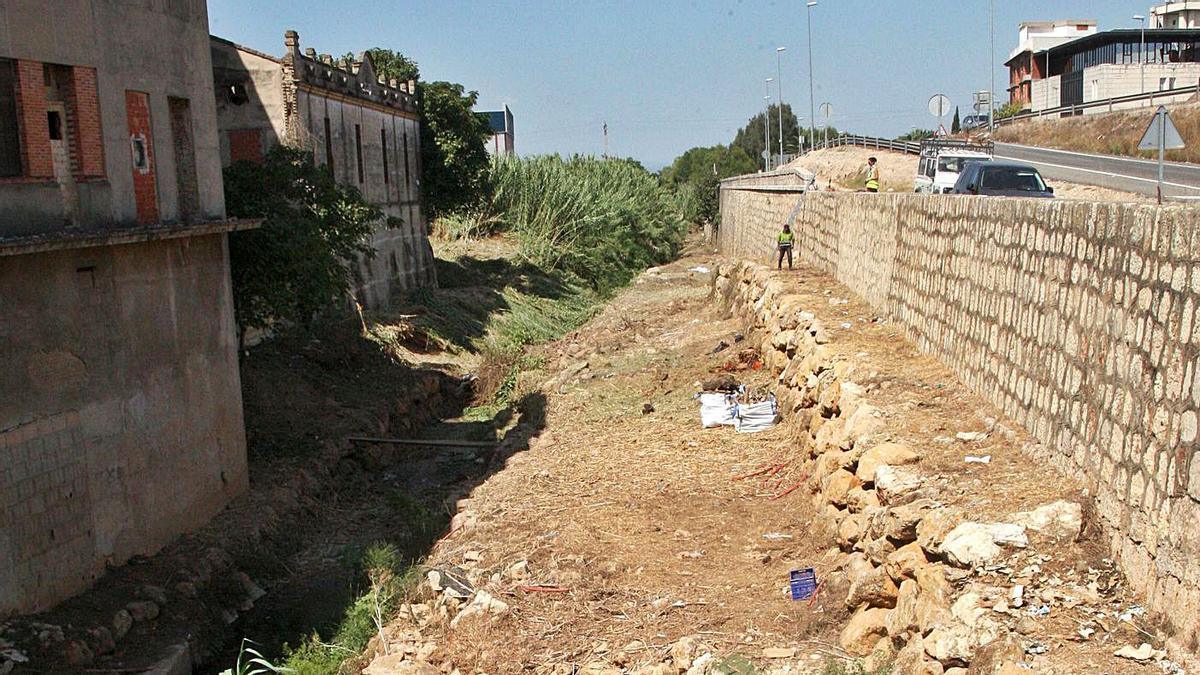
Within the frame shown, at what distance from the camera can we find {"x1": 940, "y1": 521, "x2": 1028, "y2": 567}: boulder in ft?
21.3

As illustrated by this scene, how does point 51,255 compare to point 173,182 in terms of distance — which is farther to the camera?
point 173,182

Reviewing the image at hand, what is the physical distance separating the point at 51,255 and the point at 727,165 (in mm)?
96502

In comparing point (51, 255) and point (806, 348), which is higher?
point (51, 255)

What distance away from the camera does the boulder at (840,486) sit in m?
9.38

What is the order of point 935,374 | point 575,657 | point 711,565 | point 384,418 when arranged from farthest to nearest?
point 384,418 → point 935,374 → point 711,565 → point 575,657

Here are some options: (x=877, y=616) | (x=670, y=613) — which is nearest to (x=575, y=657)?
(x=670, y=613)

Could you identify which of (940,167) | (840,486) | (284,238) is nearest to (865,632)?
(840,486)

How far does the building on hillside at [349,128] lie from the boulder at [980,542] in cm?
1692

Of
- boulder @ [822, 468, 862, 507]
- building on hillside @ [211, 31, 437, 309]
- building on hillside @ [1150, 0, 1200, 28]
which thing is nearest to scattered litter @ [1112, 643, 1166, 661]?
boulder @ [822, 468, 862, 507]

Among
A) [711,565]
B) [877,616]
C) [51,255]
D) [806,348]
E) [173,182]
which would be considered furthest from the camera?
[173,182]

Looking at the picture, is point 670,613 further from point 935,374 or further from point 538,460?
point 538,460

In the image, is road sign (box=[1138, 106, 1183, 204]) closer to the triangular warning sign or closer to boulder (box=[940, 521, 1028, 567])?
the triangular warning sign

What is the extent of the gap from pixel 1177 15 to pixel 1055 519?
91702mm

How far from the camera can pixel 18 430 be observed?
440 inches
